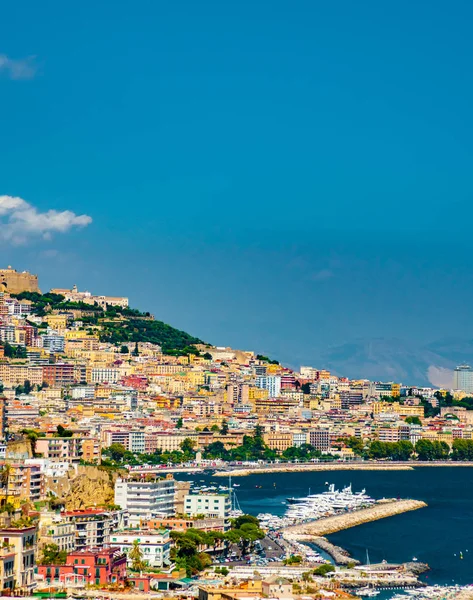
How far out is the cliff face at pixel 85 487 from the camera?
130 feet

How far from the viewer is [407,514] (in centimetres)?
5638

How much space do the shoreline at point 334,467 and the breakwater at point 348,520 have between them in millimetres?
15695

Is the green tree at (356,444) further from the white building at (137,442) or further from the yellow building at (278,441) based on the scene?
the white building at (137,442)

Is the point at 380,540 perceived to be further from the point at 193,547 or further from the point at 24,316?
the point at 24,316

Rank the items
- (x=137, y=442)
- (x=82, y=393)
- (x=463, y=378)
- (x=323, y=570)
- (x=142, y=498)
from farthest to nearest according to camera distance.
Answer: (x=463, y=378) < (x=82, y=393) < (x=137, y=442) < (x=142, y=498) < (x=323, y=570)

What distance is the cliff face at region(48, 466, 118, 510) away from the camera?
3962 centimetres

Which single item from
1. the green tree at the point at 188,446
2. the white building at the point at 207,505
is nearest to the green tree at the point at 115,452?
the green tree at the point at 188,446

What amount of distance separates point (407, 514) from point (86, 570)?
26319 mm

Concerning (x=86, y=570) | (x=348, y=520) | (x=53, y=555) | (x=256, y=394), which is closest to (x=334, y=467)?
(x=256, y=394)

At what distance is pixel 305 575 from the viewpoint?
34906 millimetres

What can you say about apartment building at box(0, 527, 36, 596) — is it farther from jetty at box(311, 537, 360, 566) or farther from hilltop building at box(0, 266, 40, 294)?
hilltop building at box(0, 266, 40, 294)

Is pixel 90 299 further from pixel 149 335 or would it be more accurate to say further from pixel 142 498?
pixel 142 498

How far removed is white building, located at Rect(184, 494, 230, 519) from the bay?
12.6 feet

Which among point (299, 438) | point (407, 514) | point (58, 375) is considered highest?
point (58, 375)
